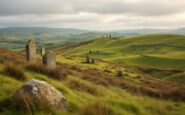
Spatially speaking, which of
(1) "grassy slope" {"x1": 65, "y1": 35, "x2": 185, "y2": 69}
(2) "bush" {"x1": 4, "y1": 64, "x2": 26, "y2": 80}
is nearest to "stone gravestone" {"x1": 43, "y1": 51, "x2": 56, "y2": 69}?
(2) "bush" {"x1": 4, "y1": 64, "x2": 26, "y2": 80}

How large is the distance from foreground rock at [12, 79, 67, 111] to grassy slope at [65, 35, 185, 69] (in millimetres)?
76839

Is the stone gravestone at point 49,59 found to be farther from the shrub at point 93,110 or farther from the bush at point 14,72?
the shrub at point 93,110

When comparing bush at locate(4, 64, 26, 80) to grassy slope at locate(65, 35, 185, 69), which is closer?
bush at locate(4, 64, 26, 80)

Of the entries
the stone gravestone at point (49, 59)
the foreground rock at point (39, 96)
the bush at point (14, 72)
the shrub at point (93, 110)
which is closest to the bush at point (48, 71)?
the bush at point (14, 72)

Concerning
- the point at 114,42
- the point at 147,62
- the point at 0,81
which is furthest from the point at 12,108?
the point at 114,42

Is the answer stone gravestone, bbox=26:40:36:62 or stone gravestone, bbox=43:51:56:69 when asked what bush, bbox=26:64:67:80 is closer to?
stone gravestone, bbox=43:51:56:69

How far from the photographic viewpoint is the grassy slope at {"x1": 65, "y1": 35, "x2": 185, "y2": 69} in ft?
299

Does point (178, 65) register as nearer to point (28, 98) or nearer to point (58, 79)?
point (58, 79)

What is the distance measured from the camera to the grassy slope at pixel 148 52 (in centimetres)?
9106

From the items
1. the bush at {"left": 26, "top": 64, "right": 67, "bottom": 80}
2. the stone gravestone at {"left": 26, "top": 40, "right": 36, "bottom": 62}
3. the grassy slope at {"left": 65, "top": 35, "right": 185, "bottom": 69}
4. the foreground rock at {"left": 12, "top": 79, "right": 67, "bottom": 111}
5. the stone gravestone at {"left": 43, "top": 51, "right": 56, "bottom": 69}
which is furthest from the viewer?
the grassy slope at {"left": 65, "top": 35, "right": 185, "bottom": 69}

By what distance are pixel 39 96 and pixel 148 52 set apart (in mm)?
126853

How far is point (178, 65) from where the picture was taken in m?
83.9

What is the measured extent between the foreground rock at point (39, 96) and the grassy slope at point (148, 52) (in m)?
76.8

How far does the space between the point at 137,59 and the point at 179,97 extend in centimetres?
7985
